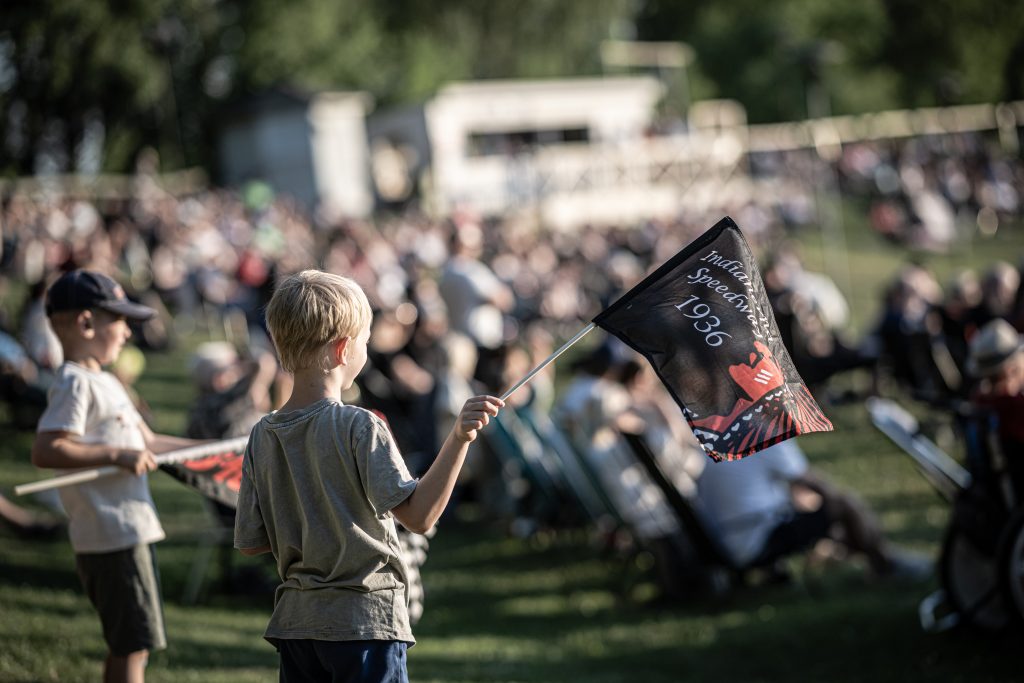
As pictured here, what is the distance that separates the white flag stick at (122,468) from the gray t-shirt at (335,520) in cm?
70

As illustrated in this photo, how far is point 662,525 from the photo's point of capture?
268 inches

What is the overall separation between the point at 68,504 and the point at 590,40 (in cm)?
5459

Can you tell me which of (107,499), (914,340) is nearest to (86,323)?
(107,499)

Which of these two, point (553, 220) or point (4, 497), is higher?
point (553, 220)

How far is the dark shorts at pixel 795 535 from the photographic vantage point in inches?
250

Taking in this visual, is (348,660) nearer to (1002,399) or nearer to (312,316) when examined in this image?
(312,316)

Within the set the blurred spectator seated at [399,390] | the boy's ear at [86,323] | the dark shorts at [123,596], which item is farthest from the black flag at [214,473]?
the blurred spectator seated at [399,390]

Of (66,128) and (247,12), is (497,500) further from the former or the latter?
(247,12)

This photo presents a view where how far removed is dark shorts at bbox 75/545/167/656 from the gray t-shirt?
3.73 ft

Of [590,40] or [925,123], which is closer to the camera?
[925,123]

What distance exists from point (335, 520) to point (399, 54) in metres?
51.3

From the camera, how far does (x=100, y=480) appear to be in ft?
12.3

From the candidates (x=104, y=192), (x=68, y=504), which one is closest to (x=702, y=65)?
(x=104, y=192)

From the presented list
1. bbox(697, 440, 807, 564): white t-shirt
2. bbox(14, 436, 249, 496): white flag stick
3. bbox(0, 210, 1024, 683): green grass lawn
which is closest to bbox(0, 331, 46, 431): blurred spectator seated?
bbox(0, 210, 1024, 683): green grass lawn
